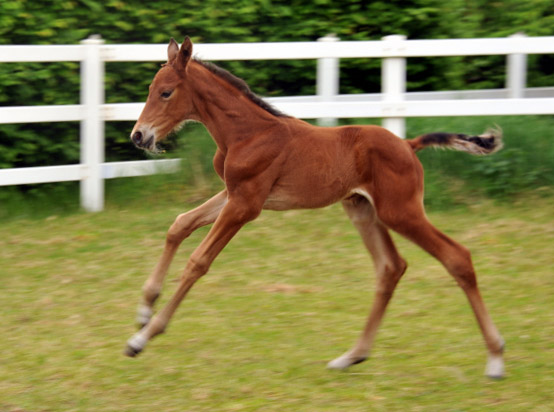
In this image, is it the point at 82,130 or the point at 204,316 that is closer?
the point at 204,316

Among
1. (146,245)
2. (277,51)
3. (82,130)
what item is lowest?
(146,245)

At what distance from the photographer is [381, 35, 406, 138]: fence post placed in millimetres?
8898

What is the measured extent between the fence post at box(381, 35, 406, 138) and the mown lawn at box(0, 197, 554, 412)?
1.00 m

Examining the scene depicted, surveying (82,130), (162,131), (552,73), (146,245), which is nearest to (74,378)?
(162,131)

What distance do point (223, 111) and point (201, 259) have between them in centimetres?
90

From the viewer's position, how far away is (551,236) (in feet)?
25.8

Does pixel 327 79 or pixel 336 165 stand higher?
pixel 336 165

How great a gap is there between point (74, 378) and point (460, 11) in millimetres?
7932

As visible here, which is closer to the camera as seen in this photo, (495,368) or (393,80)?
(495,368)

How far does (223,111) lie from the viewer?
5395mm

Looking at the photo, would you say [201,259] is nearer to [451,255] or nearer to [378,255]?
[378,255]

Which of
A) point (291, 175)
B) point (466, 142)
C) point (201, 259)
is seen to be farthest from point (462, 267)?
point (201, 259)

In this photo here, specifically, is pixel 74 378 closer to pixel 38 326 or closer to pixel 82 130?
pixel 38 326

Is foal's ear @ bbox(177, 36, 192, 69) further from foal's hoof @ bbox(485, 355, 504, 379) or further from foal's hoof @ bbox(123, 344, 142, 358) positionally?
A: foal's hoof @ bbox(485, 355, 504, 379)
